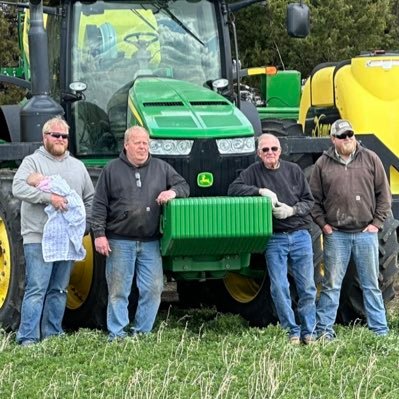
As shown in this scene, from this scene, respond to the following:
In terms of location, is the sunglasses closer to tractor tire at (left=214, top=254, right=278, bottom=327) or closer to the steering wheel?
tractor tire at (left=214, top=254, right=278, bottom=327)

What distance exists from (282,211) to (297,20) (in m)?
2.12

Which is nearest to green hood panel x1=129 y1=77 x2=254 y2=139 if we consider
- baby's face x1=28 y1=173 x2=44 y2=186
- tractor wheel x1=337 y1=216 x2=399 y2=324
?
baby's face x1=28 y1=173 x2=44 y2=186

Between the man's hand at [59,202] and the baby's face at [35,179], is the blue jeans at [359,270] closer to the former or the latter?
the man's hand at [59,202]

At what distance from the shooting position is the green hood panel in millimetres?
7961

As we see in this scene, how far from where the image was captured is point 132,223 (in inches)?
299

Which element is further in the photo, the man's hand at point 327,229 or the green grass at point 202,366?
the man's hand at point 327,229

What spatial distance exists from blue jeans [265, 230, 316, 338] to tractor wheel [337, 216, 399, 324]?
615mm

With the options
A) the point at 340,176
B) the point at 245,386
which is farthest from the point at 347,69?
the point at 245,386

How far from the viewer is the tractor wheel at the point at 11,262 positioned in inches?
320

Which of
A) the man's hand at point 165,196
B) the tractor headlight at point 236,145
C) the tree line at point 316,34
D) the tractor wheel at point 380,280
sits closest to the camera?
the man's hand at point 165,196

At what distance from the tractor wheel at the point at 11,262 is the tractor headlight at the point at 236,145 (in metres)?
1.63

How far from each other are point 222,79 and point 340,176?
1702mm

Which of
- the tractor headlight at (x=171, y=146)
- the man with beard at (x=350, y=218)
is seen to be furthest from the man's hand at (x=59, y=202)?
the man with beard at (x=350, y=218)

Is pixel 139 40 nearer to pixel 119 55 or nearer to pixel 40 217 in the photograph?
pixel 119 55
